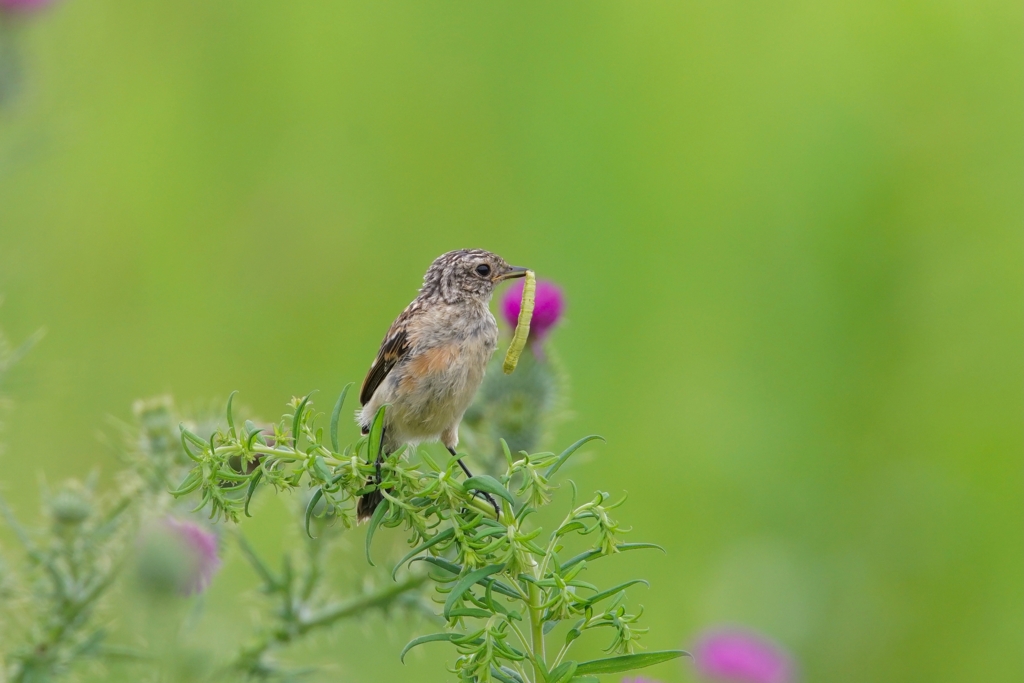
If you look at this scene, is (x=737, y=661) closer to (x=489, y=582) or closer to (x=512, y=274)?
(x=512, y=274)

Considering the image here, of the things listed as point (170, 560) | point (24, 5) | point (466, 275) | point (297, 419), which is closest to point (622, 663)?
point (297, 419)

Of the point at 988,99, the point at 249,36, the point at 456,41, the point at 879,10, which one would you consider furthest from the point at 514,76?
the point at 988,99

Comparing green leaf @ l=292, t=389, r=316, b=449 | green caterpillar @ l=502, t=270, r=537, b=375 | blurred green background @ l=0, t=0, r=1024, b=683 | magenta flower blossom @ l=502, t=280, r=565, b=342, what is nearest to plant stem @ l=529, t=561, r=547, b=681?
green leaf @ l=292, t=389, r=316, b=449

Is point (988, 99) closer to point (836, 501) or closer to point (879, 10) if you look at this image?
point (879, 10)

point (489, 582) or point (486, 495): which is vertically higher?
point (486, 495)

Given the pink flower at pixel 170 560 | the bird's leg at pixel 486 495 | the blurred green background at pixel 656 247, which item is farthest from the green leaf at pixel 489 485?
the blurred green background at pixel 656 247

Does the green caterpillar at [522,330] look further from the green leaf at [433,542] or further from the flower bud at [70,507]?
the flower bud at [70,507]

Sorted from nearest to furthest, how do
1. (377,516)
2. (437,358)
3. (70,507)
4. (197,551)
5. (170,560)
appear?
(377,516) < (170,560) < (197,551) < (70,507) < (437,358)
